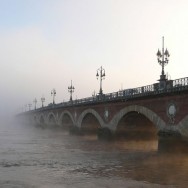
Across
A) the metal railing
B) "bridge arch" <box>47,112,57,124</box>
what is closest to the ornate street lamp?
the metal railing

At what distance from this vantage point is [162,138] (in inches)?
1257

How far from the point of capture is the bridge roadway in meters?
31.1

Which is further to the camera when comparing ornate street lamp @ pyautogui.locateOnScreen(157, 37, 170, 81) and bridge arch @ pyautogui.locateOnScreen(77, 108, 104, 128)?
bridge arch @ pyautogui.locateOnScreen(77, 108, 104, 128)

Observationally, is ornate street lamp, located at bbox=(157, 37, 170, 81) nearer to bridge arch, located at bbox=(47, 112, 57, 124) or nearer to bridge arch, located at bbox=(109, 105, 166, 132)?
bridge arch, located at bbox=(109, 105, 166, 132)

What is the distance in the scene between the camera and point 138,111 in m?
38.6

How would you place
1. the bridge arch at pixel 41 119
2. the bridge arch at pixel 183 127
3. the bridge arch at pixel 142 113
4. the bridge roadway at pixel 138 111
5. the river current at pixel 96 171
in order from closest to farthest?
the river current at pixel 96 171
the bridge arch at pixel 183 127
the bridge roadway at pixel 138 111
the bridge arch at pixel 142 113
the bridge arch at pixel 41 119

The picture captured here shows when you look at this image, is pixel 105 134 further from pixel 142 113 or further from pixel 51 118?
pixel 51 118

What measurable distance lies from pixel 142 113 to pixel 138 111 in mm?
956

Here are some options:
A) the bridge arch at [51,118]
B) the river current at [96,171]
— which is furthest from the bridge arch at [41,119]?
the river current at [96,171]

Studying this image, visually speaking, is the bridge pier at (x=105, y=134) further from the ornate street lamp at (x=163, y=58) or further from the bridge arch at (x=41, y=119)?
the bridge arch at (x=41, y=119)

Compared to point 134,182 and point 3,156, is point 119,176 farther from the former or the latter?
point 3,156

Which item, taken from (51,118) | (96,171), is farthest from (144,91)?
(51,118)

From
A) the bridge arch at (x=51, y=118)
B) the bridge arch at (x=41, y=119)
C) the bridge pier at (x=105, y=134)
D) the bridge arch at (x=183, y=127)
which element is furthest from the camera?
the bridge arch at (x=41, y=119)

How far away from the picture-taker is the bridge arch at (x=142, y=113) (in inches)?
1339
